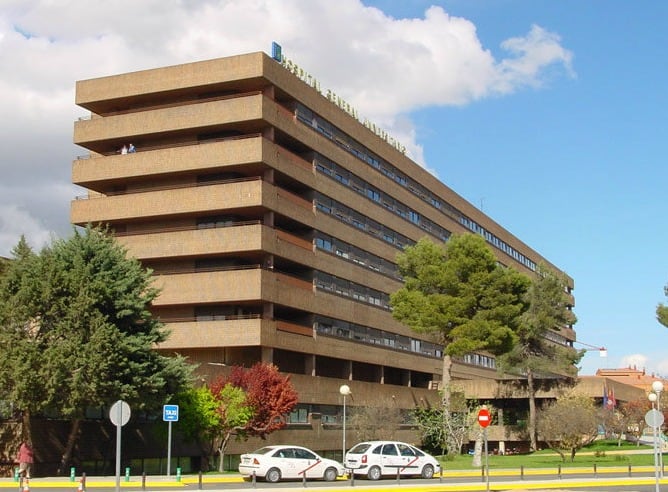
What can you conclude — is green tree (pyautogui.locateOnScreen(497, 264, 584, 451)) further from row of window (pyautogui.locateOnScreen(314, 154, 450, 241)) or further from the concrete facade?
the concrete facade

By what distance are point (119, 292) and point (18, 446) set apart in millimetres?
7884

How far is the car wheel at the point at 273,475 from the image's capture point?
3647 centimetres

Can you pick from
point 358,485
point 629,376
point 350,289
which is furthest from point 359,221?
point 629,376

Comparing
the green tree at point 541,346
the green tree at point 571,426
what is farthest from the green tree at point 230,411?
the green tree at point 541,346

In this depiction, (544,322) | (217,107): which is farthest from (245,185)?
(544,322)

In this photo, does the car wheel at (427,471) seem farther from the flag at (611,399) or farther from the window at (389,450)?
the flag at (611,399)

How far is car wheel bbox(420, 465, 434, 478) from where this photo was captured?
40.2 meters

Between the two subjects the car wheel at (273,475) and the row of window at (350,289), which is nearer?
the car wheel at (273,475)

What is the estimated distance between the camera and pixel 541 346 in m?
80.2

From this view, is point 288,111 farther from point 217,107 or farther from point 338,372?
point 338,372

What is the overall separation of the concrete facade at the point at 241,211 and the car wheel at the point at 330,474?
1436 cm

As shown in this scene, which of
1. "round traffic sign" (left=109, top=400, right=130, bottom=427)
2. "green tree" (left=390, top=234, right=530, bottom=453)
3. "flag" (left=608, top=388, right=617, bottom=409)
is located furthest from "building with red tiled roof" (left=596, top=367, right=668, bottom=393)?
"round traffic sign" (left=109, top=400, right=130, bottom=427)

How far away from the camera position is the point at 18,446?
4016 centimetres

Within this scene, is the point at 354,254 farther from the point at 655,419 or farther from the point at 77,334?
the point at 655,419
